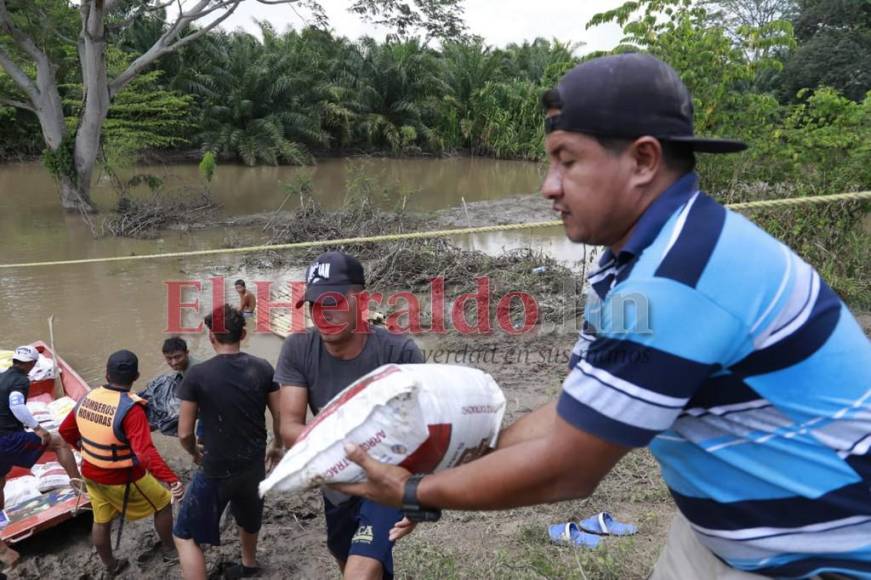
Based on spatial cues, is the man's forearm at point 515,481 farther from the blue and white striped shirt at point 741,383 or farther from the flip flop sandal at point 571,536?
the flip flop sandal at point 571,536

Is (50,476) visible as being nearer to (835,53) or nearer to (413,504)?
(413,504)

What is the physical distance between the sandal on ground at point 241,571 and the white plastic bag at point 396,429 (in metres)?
2.64

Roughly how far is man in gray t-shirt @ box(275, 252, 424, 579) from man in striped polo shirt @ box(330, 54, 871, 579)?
1.50m

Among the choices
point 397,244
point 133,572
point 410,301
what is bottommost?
point 133,572

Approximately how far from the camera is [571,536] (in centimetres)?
341

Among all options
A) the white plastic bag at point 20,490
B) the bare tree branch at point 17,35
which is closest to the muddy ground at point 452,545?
the white plastic bag at point 20,490

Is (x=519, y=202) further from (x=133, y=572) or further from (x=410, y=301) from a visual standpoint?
(x=133, y=572)

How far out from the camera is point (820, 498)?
1152 millimetres

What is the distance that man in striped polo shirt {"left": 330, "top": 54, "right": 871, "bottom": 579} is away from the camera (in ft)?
3.48

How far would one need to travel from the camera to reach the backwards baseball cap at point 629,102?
116cm

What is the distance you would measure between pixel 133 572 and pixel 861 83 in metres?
32.6

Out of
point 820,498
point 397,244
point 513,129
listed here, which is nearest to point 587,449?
point 820,498

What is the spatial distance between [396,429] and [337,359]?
1.40 meters

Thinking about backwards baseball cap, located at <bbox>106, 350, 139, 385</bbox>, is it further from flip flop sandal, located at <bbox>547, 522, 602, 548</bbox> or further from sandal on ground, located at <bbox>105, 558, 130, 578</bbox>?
flip flop sandal, located at <bbox>547, 522, 602, 548</bbox>
